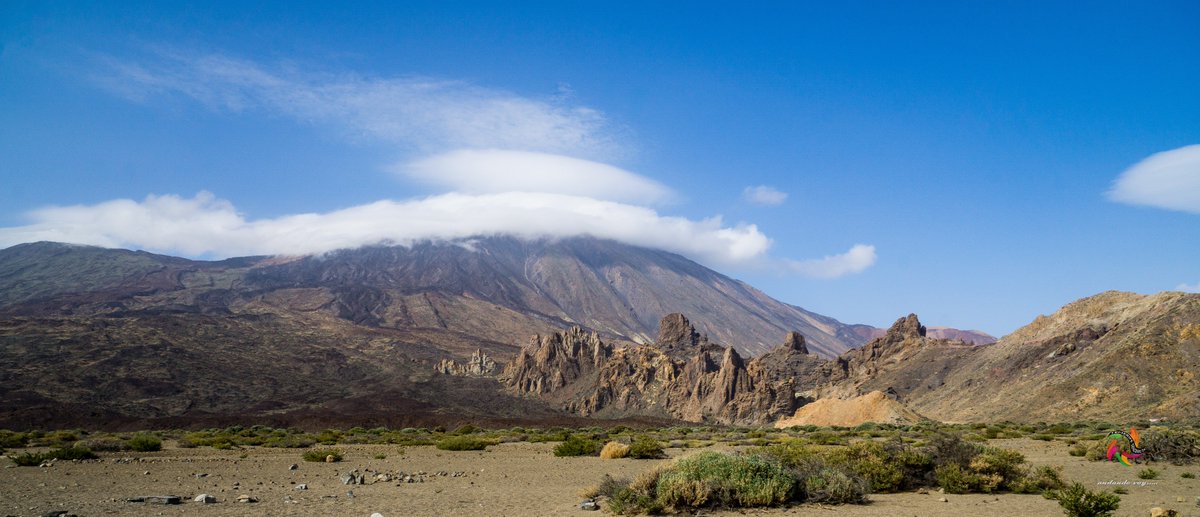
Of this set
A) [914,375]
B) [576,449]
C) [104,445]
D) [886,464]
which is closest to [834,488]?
[886,464]

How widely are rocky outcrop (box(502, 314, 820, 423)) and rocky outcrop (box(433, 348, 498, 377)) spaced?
10892 mm

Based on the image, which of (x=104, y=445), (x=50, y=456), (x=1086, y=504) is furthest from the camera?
(x=104, y=445)

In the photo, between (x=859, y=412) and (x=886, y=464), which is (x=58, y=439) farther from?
(x=859, y=412)

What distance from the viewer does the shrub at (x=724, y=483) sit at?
12.0m

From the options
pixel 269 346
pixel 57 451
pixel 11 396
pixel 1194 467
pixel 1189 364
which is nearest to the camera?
pixel 1194 467

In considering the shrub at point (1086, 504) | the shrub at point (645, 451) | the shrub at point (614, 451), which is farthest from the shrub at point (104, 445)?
the shrub at point (1086, 504)

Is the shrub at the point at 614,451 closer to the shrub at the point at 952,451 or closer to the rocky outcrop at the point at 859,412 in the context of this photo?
the shrub at the point at 952,451

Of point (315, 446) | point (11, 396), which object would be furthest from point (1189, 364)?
point (11, 396)

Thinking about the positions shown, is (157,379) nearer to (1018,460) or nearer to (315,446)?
(315,446)

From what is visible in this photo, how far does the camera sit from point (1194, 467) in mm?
17672

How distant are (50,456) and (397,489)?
1254 centimetres

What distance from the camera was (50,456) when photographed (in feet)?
67.3

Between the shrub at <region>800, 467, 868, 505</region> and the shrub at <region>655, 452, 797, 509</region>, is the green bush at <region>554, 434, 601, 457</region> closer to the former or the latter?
the shrub at <region>655, 452, 797, 509</region>

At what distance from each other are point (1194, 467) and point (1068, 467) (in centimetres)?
271
